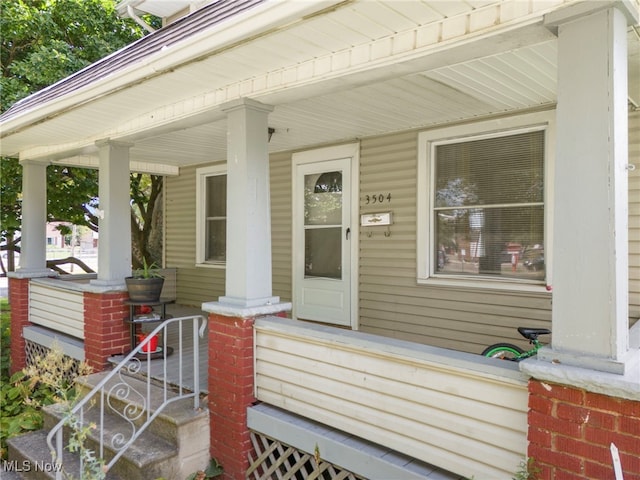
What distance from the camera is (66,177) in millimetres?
7770

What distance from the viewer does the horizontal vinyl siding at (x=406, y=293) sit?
4160 mm

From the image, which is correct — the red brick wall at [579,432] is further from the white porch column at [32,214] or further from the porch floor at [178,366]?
the white porch column at [32,214]

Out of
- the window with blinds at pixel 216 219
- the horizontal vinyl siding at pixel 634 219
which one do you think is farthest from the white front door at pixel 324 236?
the horizontal vinyl siding at pixel 634 219

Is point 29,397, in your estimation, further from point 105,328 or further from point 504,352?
point 504,352

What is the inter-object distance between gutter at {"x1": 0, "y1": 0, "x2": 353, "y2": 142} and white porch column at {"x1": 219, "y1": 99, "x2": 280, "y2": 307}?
1.86 ft

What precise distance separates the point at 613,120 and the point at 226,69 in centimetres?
218

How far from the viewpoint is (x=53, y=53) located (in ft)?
22.1

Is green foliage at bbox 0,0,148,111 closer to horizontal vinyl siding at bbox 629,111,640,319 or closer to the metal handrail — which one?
the metal handrail

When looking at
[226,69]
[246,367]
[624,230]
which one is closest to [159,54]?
[226,69]

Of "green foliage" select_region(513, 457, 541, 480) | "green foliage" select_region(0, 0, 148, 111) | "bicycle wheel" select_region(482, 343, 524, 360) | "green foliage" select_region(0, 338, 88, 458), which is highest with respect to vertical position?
"green foliage" select_region(0, 0, 148, 111)

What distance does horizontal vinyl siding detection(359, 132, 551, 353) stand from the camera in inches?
164

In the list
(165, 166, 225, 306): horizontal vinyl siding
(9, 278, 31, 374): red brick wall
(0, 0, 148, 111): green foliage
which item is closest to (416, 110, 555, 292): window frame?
(165, 166, 225, 306): horizontal vinyl siding
